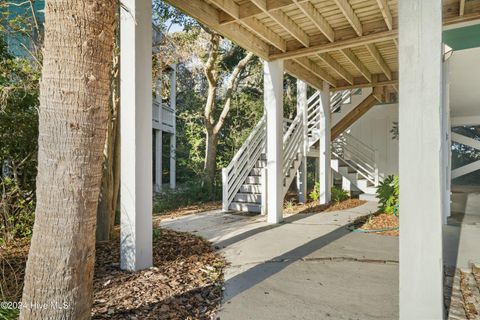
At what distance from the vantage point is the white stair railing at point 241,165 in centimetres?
702

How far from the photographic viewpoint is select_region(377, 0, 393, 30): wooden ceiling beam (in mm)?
3931

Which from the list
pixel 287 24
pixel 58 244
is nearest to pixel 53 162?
pixel 58 244

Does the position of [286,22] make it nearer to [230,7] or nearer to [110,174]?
[230,7]

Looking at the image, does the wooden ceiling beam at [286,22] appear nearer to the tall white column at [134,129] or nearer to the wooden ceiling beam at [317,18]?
the wooden ceiling beam at [317,18]

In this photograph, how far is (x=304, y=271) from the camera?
3205 mm

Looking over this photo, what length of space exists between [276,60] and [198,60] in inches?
165

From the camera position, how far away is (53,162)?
5.42ft

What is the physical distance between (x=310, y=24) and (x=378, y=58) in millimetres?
2057

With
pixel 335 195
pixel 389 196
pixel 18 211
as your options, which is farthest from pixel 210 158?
pixel 18 211

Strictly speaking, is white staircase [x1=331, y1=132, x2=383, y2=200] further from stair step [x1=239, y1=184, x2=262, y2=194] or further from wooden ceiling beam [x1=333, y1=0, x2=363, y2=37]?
wooden ceiling beam [x1=333, y1=0, x2=363, y2=37]

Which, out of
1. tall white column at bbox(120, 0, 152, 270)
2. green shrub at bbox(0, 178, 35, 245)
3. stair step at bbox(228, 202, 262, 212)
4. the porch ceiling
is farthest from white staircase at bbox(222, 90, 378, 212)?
green shrub at bbox(0, 178, 35, 245)

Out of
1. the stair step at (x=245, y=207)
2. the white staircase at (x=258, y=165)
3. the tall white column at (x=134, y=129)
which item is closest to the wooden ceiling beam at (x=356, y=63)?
the white staircase at (x=258, y=165)

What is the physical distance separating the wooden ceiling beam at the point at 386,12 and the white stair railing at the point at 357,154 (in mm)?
5253

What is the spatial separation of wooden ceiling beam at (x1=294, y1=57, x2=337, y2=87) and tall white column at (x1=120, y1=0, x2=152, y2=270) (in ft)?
12.0
